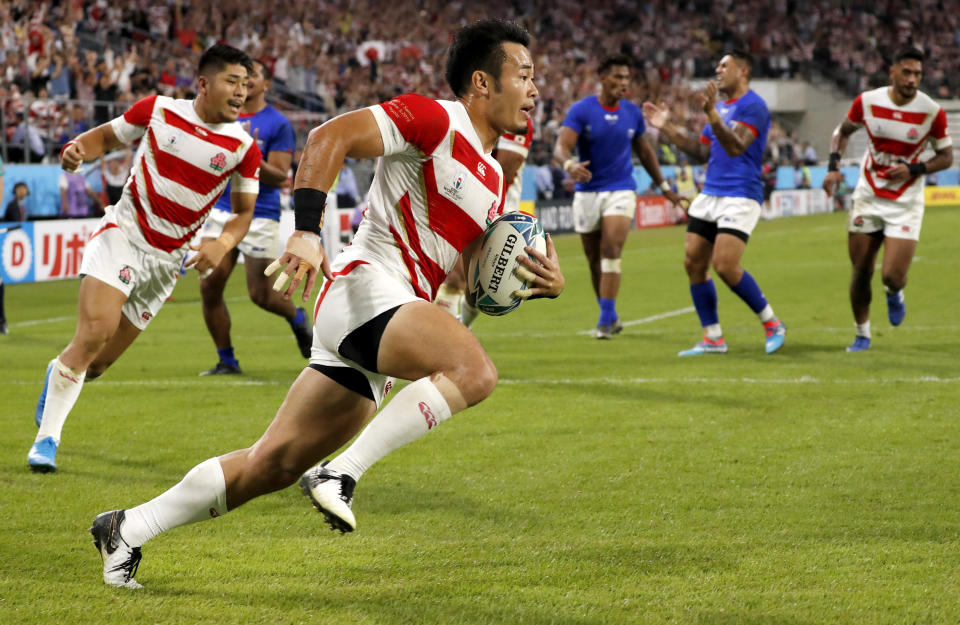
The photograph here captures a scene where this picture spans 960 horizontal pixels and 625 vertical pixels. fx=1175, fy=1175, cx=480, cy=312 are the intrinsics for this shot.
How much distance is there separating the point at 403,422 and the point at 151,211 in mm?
3383

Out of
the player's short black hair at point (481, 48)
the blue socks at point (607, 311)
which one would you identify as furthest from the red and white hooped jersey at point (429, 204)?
the blue socks at point (607, 311)

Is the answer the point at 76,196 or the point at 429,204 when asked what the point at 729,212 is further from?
the point at 76,196

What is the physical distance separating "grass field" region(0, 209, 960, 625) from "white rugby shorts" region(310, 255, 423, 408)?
78 centimetres

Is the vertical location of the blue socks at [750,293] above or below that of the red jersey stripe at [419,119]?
below

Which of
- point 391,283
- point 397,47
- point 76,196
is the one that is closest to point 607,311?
point 391,283

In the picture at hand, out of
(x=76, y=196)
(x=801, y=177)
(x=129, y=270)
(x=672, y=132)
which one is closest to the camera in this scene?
(x=129, y=270)

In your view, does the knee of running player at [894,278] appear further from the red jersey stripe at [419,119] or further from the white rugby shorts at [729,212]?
the red jersey stripe at [419,119]

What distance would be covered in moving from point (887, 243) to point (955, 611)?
21.4 ft

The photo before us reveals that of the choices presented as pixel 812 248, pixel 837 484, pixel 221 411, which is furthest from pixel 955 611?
pixel 812 248

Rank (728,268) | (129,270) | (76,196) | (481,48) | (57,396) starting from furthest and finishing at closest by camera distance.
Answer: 1. (76,196)
2. (728,268)
3. (129,270)
4. (57,396)
5. (481,48)

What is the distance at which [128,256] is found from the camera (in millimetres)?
6180

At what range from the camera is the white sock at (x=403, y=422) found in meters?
3.46

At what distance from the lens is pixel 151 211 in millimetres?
6367

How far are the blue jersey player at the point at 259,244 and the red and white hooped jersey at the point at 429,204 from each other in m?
5.00
